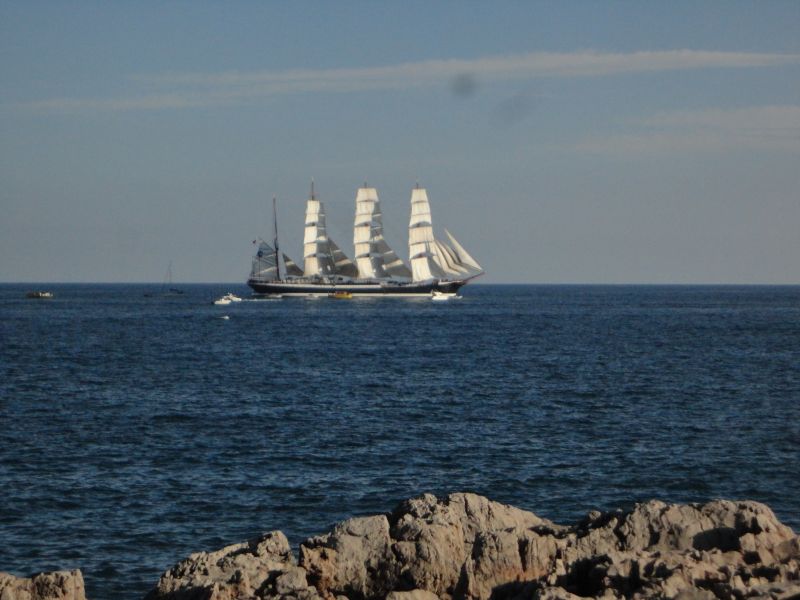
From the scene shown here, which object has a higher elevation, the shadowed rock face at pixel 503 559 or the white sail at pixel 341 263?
the white sail at pixel 341 263

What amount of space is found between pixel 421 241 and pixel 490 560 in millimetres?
152241

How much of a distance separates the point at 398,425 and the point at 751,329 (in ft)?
213

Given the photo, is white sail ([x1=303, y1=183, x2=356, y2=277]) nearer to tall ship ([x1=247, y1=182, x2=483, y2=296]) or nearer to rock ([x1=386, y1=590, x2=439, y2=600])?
tall ship ([x1=247, y1=182, x2=483, y2=296])

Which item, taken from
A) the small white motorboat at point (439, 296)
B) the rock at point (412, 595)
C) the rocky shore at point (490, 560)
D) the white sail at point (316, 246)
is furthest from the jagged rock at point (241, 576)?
the white sail at point (316, 246)

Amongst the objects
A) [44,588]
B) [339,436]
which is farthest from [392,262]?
[44,588]

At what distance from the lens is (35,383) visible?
5059 cm

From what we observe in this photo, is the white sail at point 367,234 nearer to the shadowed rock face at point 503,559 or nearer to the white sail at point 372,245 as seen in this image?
the white sail at point 372,245

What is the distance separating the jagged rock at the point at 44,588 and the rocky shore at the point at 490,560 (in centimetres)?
1

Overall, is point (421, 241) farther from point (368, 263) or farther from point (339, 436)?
point (339, 436)

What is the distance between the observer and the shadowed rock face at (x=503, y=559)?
1169 cm

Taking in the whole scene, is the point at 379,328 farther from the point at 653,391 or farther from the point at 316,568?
the point at 316,568

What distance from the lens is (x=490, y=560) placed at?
13.1m

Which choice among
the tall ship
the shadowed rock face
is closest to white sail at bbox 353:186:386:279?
the tall ship

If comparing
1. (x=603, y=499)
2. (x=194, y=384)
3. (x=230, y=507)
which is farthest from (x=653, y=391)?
(x=230, y=507)
